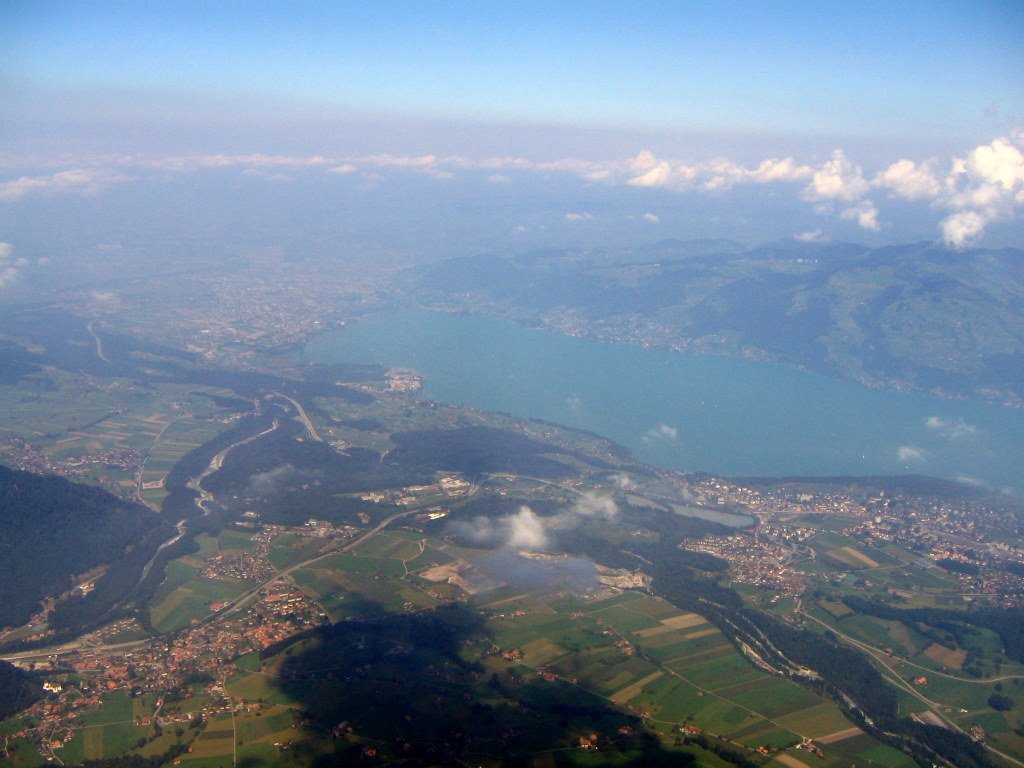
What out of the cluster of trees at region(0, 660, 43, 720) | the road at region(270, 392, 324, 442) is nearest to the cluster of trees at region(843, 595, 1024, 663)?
the cluster of trees at region(0, 660, 43, 720)

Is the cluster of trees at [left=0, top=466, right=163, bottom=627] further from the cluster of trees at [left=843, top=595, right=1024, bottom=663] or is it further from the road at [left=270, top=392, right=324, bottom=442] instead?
the cluster of trees at [left=843, top=595, right=1024, bottom=663]

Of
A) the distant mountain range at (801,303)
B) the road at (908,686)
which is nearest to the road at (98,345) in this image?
the distant mountain range at (801,303)

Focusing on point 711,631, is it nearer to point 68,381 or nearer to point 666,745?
point 666,745

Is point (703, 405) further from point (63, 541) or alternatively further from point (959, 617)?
point (63, 541)

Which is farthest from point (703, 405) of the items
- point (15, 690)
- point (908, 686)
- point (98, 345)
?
point (15, 690)

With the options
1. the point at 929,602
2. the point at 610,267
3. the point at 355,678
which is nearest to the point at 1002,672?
the point at 929,602
